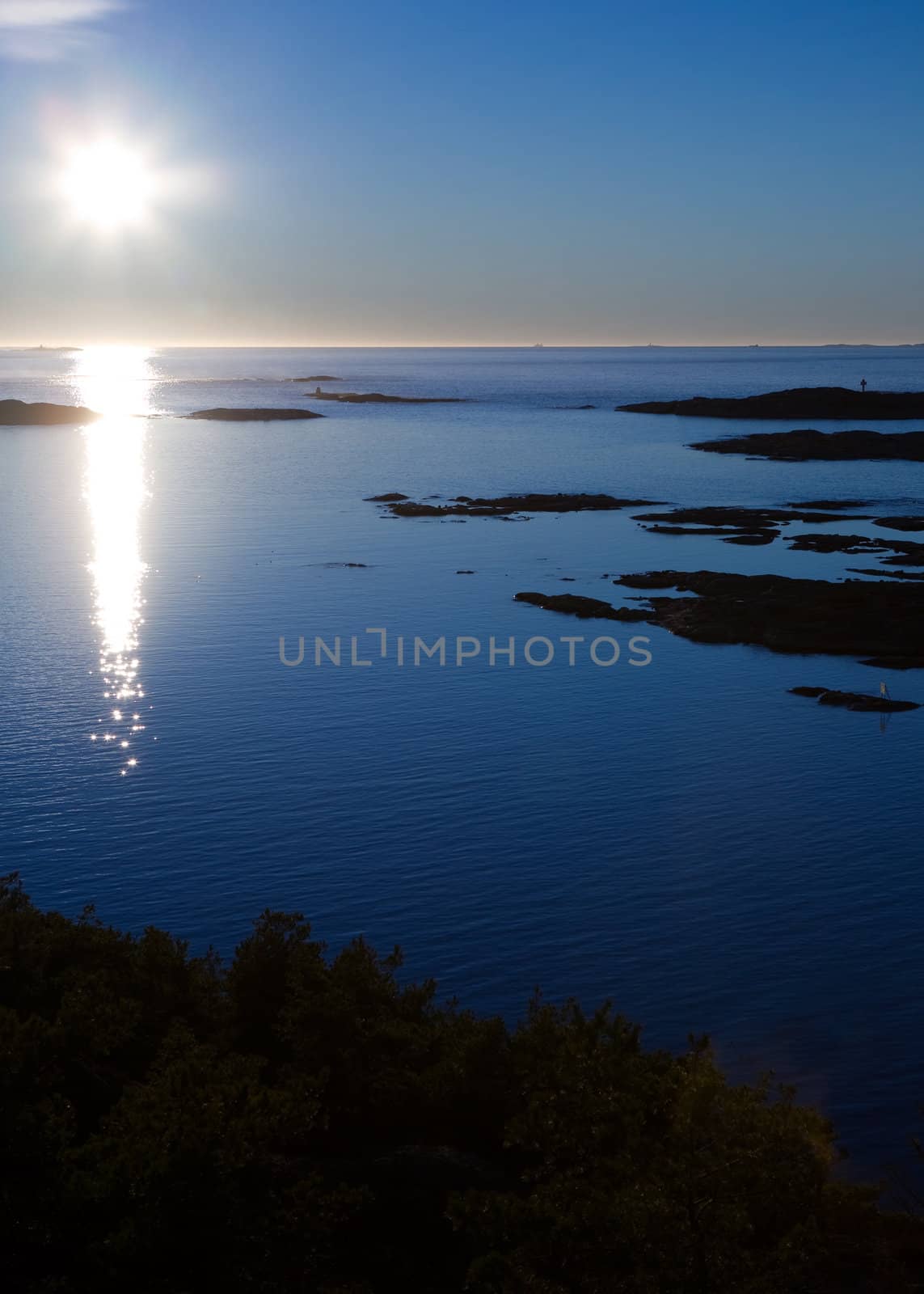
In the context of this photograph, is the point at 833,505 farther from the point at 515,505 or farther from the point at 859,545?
the point at 515,505

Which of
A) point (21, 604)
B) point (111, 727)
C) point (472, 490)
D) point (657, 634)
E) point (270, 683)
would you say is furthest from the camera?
point (472, 490)

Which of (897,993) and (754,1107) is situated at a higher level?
(754,1107)

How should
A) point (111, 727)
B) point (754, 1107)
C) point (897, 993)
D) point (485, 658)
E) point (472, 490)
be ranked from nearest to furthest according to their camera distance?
point (754, 1107) → point (897, 993) → point (111, 727) → point (485, 658) → point (472, 490)

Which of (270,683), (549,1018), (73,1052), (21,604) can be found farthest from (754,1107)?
(21,604)

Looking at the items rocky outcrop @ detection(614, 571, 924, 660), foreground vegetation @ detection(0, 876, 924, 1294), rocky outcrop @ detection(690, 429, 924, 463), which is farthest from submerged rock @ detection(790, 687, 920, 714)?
rocky outcrop @ detection(690, 429, 924, 463)

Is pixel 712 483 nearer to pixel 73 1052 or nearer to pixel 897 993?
pixel 897 993
